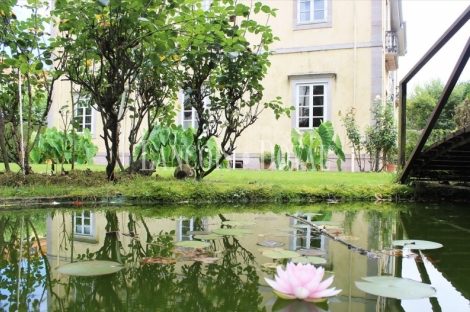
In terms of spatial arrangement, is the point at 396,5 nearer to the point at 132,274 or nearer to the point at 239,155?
the point at 239,155

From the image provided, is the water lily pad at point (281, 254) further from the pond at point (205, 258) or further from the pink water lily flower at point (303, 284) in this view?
the pink water lily flower at point (303, 284)

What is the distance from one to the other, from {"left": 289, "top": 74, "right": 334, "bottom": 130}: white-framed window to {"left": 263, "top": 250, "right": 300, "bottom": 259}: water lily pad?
368 inches

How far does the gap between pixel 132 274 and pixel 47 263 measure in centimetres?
47

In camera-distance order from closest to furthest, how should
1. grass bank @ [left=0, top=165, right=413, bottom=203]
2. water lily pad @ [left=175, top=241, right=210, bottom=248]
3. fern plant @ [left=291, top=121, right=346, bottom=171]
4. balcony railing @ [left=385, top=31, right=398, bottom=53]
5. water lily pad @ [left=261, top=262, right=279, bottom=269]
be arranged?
water lily pad @ [left=261, top=262, right=279, bottom=269], water lily pad @ [left=175, top=241, right=210, bottom=248], grass bank @ [left=0, top=165, right=413, bottom=203], fern plant @ [left=291, top=121, right=346, bottom=171], balcony railing @ [left=385, top=31, right=398, bottom=53]

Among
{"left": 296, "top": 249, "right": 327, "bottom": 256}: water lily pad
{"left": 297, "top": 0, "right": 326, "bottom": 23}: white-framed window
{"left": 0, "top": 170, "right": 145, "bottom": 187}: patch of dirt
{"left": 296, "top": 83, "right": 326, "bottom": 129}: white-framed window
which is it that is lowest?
{"left": 296, "top": 249, "right": 327, "bottom": 256}: water lily pad

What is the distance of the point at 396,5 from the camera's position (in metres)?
13.3

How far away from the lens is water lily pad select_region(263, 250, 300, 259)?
181 cm

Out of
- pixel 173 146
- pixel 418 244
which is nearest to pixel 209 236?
pixel 418 244

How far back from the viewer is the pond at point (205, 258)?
1.29 meters

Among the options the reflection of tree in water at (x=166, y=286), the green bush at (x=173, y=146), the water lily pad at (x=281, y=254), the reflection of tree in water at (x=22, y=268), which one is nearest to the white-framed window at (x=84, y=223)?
the reflection of tree in water at (x=22, y=268)

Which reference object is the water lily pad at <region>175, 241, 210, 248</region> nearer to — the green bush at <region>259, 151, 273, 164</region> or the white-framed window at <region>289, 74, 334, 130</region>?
the green bush at <region>259, 151, 273, 164</region>

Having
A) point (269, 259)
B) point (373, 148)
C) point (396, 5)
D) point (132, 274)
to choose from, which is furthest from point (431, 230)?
point (396, 5)

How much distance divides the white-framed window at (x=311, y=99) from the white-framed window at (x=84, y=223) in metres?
8.50

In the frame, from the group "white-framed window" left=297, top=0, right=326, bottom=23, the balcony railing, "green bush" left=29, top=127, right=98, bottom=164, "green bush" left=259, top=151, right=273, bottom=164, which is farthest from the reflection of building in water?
the balcony railing
